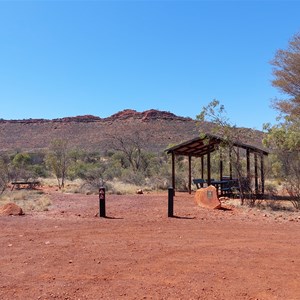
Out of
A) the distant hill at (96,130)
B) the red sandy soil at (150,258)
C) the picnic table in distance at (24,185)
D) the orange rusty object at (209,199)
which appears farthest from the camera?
the distant hill at (96,130)

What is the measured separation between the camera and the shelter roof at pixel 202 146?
59.0 ft

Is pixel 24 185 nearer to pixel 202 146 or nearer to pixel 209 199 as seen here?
pixel 202 146

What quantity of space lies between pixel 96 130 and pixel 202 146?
171 ft

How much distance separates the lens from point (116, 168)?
3216cm

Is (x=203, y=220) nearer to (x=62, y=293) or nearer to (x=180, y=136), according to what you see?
(x=62, y=293)

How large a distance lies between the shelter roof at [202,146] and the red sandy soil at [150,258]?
625cm

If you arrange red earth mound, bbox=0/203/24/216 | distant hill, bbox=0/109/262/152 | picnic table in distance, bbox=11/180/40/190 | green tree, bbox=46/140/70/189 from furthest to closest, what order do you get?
distant hill, bbox=0/109/262/152 < green tree, bbox=46/140/70/189 < picnic table in distance, bbox=11/180/40/190 < red earth mound, bbox=0/203/24/216

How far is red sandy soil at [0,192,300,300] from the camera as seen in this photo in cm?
544

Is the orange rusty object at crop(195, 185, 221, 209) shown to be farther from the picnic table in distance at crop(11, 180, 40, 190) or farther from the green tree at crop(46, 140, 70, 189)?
the green tree at crop(46, 140, 70, 189)

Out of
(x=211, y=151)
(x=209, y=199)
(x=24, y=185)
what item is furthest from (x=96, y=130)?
(x=209, y=199)

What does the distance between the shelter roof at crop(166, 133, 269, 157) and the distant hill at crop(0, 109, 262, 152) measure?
36096 mm

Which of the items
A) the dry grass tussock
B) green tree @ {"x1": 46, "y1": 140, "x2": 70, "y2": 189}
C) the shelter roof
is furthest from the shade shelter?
green tree @ {"x1": 46, "y1": 140, "x2": 70, "y2": 189}

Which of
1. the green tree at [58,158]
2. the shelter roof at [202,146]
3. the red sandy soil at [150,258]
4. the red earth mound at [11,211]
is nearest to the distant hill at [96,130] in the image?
the green tree at [58,158]

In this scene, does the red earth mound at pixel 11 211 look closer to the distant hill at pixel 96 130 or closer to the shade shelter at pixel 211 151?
the shade shelter at pixel 211 151
